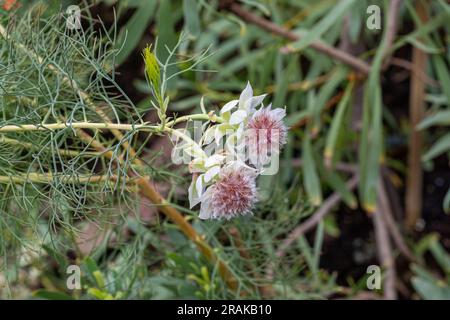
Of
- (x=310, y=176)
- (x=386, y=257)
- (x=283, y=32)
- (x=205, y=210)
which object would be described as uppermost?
(x=283, y=32)

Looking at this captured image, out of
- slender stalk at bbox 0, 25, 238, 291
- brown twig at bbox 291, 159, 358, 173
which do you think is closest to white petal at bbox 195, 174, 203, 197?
slender stalk at bbox 0, 25, 238, 291

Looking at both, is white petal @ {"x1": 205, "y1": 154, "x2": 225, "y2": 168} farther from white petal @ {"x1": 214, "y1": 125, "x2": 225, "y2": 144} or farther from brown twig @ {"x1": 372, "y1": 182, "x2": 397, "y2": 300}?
brown twig @ {"x1": 372, "y1": 182, "x2": 397, "y2": 300}

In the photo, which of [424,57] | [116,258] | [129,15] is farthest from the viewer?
[129,15]

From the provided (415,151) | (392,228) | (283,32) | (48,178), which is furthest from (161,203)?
(415,151)

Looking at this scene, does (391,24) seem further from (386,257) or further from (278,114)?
(278,114)

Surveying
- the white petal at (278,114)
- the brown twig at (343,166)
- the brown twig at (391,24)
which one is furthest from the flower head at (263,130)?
the brown twig at (343,166)
